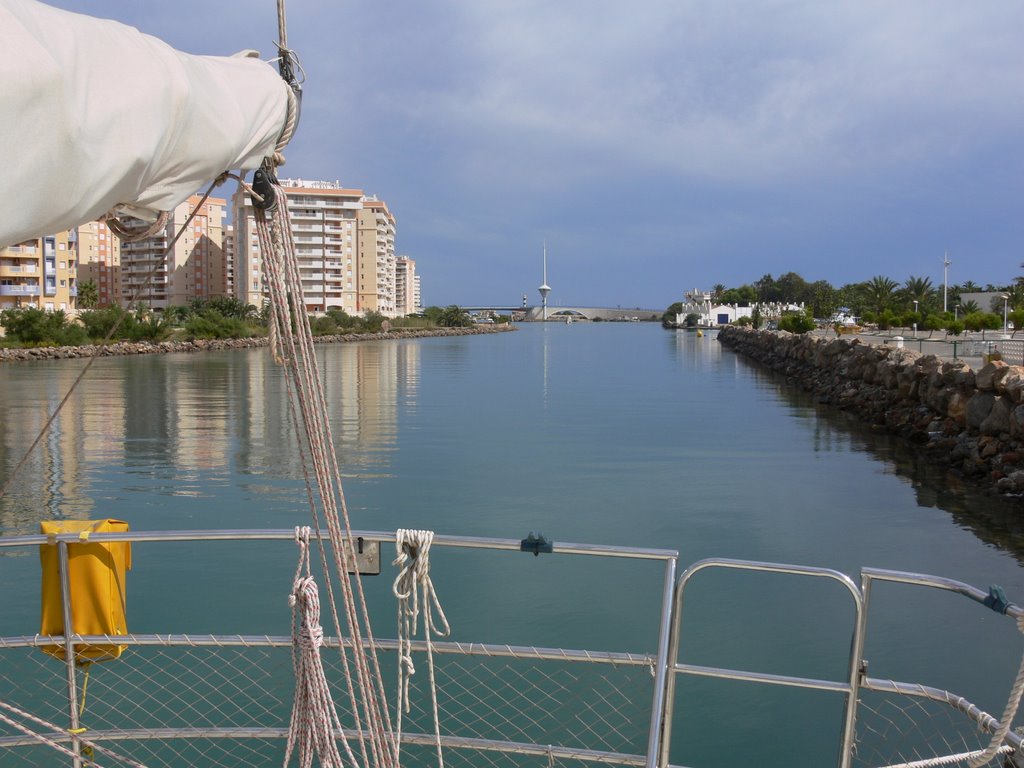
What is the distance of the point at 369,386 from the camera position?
3747cm

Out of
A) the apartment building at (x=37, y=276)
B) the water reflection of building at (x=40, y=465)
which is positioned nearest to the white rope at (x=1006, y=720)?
the water reflection of building at (x=40, y=465)

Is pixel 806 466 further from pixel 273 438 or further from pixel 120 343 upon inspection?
pixel 120 343

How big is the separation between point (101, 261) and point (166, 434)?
308 ft

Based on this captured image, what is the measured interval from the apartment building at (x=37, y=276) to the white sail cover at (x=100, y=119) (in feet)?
244

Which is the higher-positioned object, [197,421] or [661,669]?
[661,669]

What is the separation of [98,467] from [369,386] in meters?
19.8

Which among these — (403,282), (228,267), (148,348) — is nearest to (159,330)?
(148,348)

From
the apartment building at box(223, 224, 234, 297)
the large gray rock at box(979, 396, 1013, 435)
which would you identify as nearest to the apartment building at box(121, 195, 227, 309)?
the apartment building at box(223, 224, 234, 297)

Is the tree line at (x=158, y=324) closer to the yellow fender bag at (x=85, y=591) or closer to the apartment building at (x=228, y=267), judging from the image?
the apartment building at (x=228, y=267)

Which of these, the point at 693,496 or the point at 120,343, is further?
the point at 120,343

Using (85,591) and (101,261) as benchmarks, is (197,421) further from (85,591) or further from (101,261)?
(101,261)

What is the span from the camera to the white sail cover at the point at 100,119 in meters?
2.41

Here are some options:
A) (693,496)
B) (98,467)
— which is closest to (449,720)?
(693,496)

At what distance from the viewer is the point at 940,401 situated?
21734 millimetres
